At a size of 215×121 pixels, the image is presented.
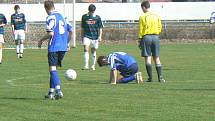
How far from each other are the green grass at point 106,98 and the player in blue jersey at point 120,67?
0.43 meters

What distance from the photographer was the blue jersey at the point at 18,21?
1188 inches

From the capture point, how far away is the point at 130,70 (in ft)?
59.6

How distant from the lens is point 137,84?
1778 centimetres

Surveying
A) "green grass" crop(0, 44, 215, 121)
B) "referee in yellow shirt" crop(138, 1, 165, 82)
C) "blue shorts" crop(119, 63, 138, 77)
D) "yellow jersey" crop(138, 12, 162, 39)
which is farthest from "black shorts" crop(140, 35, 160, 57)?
"green grass" crop(0, 44, 215, 121)

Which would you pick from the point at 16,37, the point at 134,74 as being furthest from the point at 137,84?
the point at 16,37

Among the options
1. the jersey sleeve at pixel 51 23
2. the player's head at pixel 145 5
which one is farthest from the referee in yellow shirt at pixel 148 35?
the jersey sleeve at pixel 51 23

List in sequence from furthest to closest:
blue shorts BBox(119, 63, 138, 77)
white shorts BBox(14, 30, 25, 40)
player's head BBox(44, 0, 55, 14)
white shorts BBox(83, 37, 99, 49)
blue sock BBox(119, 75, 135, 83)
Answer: white shorts BBox(14, 30, 25, 40), white shorts BBox(83, 37, 99, 49), blue sock BBox(119, 75, 135, 83), blue shorts BBox(119, 63, 138, 77), player's head BBox(44, 0, 55, 14)

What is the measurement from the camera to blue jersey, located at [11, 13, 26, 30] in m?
30.2

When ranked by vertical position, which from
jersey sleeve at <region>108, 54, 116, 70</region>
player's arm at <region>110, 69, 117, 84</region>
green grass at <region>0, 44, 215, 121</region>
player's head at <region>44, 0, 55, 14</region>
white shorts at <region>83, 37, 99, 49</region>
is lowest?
green grass at <region>0, 44, 215, 121</region>

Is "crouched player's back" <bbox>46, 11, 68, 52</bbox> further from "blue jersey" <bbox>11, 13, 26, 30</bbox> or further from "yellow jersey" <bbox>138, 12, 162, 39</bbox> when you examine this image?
"blue jersey" <bbox>11, 13, 26, 30</bbox>

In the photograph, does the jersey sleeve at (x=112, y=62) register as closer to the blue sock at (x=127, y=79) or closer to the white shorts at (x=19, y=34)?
the blue sock at (x=127, y=79)

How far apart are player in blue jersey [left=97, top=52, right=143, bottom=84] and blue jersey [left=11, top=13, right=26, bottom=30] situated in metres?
12.7

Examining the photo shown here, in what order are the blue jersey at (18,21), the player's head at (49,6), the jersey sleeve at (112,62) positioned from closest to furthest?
1. the player's head at (49,6)
2. the jersey sleeve at (112,62)
3. the blue jersey at (18,21)

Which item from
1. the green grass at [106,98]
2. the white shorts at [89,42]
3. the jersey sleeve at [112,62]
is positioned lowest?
the green grass at [106,98]
